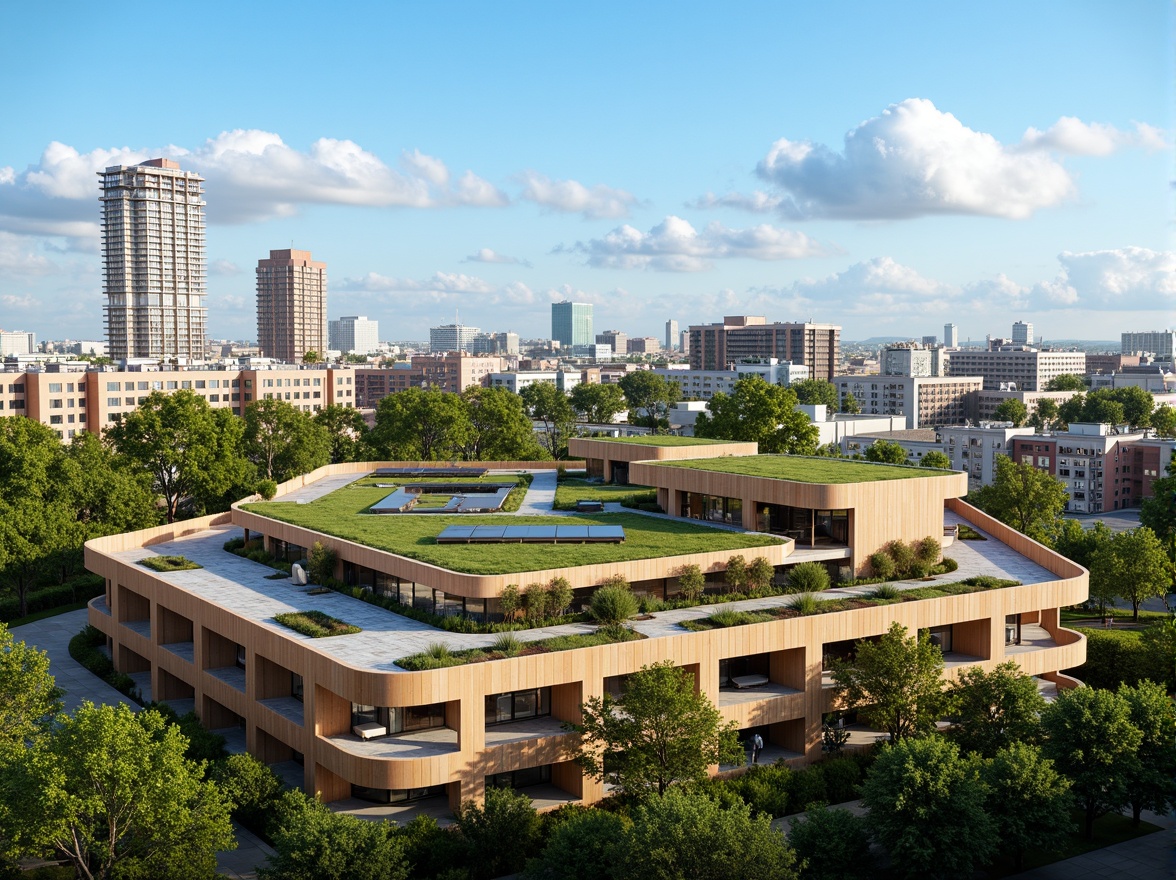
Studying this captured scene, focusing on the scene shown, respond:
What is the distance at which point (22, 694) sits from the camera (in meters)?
36.3

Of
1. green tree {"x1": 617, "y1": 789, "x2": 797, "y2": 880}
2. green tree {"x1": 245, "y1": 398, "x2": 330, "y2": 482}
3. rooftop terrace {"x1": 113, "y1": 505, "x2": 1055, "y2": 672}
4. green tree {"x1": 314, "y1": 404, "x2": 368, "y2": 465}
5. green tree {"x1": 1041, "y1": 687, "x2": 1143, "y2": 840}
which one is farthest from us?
green tree {"x1": 314, "y1": 404, "x2": 368, "y2": 465}

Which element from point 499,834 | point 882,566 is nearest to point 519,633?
point 499,834

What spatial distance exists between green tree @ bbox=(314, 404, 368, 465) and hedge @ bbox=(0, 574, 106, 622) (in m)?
31.0

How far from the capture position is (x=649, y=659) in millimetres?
36438

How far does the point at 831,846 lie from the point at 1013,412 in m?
171

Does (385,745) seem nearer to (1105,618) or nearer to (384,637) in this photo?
(384,637)

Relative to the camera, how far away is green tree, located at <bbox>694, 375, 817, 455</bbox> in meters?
86.4

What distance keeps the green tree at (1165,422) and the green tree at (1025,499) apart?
7002cm

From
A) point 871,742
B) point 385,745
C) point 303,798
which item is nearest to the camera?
point 303,798

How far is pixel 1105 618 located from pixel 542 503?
116 feet

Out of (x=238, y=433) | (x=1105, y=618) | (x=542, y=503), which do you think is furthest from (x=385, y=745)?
(x=238, y=433)

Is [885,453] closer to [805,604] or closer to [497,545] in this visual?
[805,604]

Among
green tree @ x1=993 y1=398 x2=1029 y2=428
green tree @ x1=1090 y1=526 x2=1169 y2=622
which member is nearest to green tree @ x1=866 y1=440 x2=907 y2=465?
green tree @ x1=1090 y1=526 x2=1169 y2=622

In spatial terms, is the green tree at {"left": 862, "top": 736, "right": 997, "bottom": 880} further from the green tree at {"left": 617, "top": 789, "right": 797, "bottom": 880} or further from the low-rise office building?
the low-rise office building
